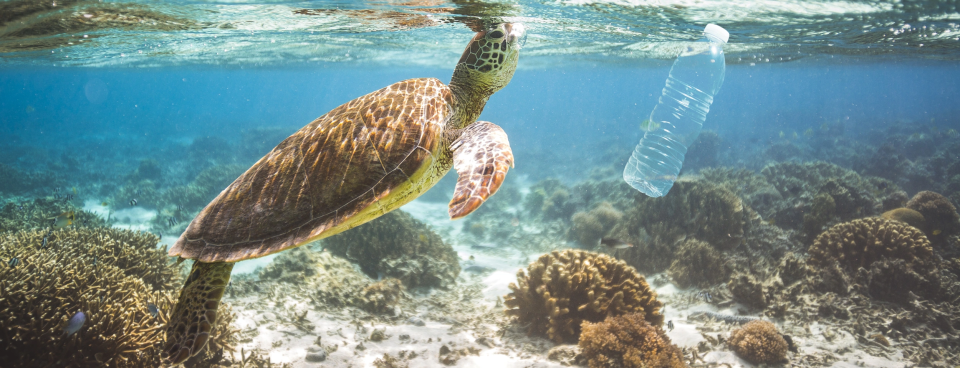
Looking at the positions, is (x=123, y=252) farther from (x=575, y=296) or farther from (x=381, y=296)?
(x=575, y=296)

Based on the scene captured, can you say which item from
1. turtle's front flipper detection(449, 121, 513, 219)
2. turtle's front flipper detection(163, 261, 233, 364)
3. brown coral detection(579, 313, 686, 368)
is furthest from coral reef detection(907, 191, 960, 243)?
turtle's front flipper detection(163, 261, 233, 364)

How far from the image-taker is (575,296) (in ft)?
17.0

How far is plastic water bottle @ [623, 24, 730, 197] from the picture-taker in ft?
32.6

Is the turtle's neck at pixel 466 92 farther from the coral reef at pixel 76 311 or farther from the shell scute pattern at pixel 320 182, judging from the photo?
the coral reef at pixel 76 311

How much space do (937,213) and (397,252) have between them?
11.8 meters

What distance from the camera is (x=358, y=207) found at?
246cm

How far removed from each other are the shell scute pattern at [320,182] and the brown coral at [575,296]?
3.22 metres

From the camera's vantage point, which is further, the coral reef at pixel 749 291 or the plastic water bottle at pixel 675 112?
the plastic water bottle at pixel 675 112

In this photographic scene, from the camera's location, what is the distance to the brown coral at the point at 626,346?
4098mm

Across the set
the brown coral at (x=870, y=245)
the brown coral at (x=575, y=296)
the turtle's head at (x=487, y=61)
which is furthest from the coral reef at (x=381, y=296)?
the brown coral at (x=870, y=245)

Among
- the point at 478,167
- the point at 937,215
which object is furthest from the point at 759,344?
the point at 937,215

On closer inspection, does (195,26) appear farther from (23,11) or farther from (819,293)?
(819,293)

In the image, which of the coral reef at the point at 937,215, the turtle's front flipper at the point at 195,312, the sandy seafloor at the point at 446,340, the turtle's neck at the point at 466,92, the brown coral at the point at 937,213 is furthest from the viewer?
the brown coral at the point at 937,213

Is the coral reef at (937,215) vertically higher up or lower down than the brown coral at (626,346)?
higher up
